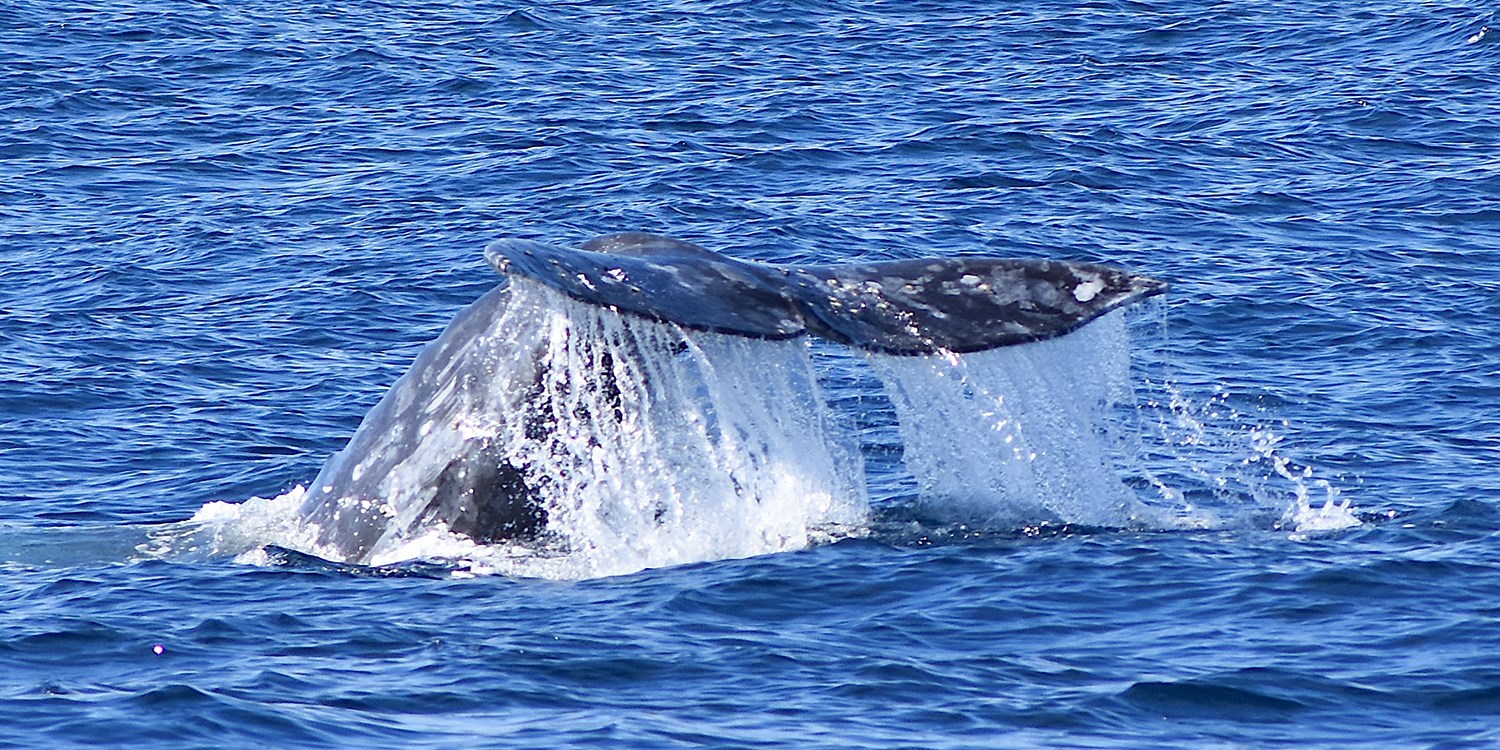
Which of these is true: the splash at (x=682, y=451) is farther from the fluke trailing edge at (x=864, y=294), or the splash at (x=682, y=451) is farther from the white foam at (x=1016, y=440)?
the fluke trailing edge at (x=864, y=294)

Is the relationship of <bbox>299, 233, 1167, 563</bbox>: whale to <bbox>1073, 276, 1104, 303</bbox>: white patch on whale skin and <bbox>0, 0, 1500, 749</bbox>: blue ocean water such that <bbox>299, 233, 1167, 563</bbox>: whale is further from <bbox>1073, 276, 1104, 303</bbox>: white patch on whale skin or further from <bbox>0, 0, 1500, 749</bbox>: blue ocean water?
<bbox>0, 0, 1500, 749</bbox>: blue ocean water

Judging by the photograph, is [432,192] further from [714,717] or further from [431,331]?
[714,717]

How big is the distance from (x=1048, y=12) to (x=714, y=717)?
22.8 m

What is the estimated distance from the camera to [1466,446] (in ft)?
39.7

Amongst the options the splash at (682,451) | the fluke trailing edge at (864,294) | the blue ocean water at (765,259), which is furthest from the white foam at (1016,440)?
the fluke trailing edge at (864,294)

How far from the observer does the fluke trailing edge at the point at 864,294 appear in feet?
25.8

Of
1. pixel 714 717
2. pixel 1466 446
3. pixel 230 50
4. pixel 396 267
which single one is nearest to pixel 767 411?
pixel 714 717

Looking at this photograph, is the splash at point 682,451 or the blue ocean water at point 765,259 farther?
the splash at point 682,451

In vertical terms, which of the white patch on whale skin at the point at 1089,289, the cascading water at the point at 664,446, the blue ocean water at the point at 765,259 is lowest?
the blue ocean water at the point at 765,259

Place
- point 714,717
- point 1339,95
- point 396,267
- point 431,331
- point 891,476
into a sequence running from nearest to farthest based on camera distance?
point 714,717, point 891,476, point 431,331, point 396,267, point 1339,95

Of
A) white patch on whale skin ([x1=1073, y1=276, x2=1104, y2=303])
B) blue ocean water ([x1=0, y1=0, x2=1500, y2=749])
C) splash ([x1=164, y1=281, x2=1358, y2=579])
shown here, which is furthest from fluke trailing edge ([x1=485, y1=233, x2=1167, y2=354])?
blue ocean water ([x1=0, y1=0, x2=1500, y2=749])

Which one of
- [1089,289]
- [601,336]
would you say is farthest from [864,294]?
[601,336]

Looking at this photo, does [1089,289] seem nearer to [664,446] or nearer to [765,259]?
[664,446]

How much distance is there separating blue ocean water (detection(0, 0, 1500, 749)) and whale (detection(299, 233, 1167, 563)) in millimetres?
419
